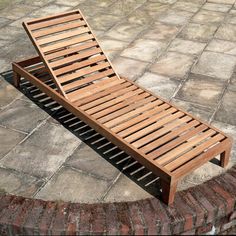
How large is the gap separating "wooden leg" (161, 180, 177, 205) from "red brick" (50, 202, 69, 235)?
107 centimetres

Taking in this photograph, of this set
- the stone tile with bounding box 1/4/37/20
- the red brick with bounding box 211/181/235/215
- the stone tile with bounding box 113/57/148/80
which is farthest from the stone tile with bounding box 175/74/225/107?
the stone tile with bounding box 1/4/37/20

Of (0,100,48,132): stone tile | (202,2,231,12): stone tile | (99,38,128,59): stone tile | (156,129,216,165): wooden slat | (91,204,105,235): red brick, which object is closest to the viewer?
(91,204,105,235): red brick

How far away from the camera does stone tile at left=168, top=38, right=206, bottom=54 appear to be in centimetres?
766

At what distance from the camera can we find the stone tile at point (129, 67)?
680 centimetres

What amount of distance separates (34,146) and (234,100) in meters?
3.20

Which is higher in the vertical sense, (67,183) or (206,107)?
(67,183)

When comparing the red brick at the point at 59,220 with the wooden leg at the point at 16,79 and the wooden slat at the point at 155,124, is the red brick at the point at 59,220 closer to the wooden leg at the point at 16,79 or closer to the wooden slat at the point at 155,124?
the wooden slat at the point at 155,124

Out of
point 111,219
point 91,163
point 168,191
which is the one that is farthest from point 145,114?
point 111,219

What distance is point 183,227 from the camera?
408 centimetres

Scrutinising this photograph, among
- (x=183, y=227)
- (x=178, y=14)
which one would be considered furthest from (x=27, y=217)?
(x=178, y=14)

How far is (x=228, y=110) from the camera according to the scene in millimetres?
5820

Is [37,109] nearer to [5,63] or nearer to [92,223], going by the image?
[5,63]

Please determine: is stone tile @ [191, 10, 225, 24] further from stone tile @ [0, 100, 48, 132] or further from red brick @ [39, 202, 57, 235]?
red brick @ [39, 202, 57, 235]

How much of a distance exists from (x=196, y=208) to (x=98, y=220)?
3.51ft
